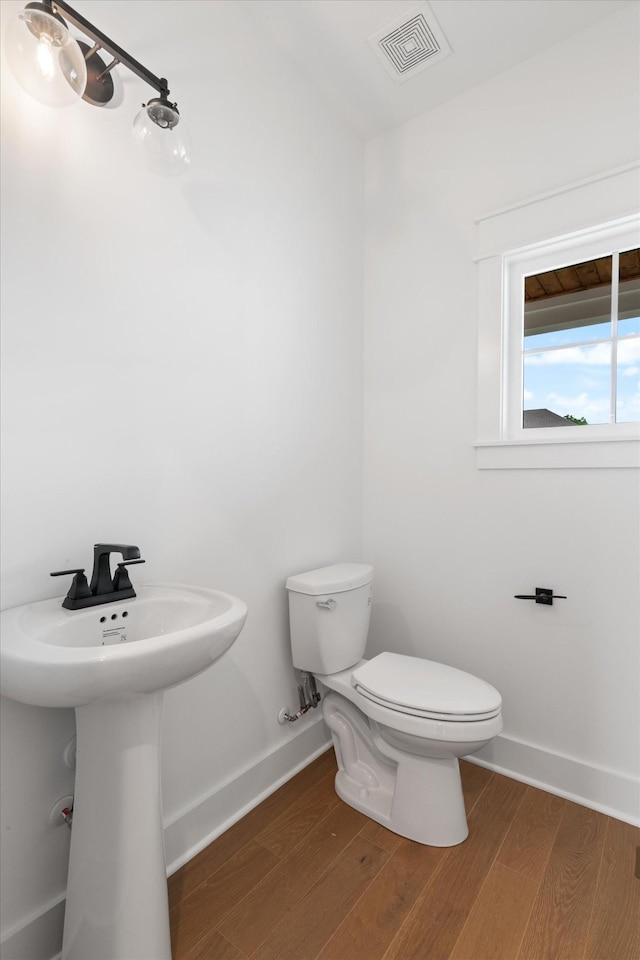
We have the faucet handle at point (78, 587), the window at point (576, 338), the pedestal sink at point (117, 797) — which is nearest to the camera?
the pedestal sink at point (117, 797)

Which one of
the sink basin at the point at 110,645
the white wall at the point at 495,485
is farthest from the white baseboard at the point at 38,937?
the white wall at the point at 495,485

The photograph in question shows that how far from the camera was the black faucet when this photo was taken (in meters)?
1.03

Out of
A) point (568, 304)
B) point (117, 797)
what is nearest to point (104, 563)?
point (117, 797)

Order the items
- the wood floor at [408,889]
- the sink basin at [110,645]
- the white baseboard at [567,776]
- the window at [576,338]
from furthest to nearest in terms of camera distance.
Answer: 1. the window at [576,338]
2. the white baseboard at [567,776]
3. the wood floor at [408,889]
4. the sink basin at [110,645]

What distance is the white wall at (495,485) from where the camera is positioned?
1.60 metres

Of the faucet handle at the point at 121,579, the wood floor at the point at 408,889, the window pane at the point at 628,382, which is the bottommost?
the wood floor at the point at 408,889

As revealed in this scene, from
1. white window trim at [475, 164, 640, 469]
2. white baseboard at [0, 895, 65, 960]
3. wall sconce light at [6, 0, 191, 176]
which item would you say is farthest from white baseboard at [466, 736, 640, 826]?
wall sconce light at [6, 0, 191, 176]

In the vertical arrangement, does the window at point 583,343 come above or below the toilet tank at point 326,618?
above

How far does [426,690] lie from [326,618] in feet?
1.32

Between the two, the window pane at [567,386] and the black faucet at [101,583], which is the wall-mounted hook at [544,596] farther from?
the black faucet at [101,583]

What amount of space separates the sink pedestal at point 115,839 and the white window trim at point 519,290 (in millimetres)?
1466

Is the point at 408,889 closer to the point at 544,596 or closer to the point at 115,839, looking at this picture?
the point at 115,839

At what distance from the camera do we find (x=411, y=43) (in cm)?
171

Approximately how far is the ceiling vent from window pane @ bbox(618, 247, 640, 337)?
994 millimetres
